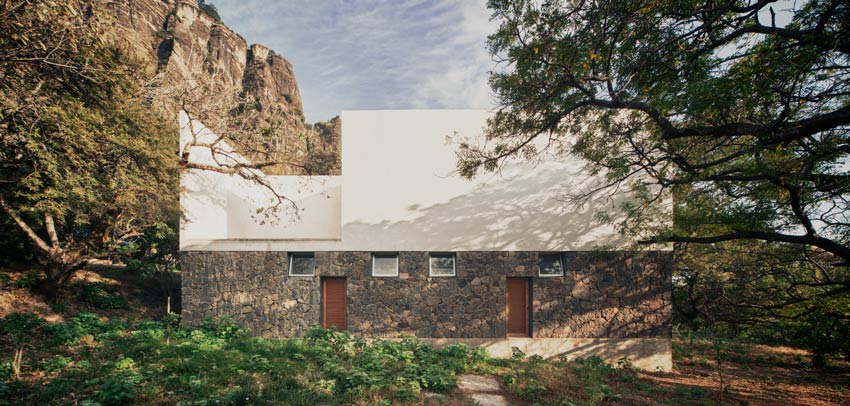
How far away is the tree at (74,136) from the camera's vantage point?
438cm

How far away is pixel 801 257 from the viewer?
6.46 metres

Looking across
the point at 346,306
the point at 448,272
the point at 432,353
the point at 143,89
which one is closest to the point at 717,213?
the point at 448,272

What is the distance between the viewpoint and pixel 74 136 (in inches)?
217

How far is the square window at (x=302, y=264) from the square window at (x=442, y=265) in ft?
9.72

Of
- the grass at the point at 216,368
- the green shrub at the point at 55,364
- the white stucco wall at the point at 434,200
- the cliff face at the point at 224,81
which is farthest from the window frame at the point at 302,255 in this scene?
the green shrub at the point at 55,364

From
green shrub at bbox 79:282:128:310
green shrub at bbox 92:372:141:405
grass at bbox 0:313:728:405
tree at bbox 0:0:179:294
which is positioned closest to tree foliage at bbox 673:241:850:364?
grass at bbox 0:313:728:405

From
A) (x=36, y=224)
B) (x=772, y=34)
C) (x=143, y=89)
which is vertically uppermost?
(x=143, y=89)

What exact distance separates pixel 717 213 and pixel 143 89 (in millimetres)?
12164

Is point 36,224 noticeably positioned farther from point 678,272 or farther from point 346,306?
point 678,272

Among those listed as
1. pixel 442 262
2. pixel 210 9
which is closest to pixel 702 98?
pixel 442 262

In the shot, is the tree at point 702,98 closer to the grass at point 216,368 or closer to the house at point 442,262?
the house at point 442,262

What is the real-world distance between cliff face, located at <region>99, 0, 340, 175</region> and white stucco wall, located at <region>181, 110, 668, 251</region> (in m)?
1.06

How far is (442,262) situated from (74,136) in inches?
294

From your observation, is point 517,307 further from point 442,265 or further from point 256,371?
point 256,371
